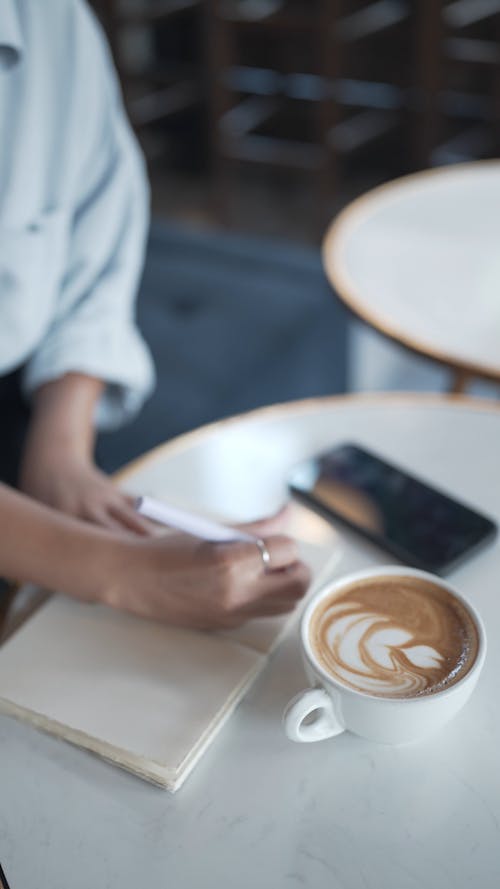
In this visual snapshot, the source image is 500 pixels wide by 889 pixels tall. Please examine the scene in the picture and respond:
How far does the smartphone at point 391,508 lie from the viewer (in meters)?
0.60

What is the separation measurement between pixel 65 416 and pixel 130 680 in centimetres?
32

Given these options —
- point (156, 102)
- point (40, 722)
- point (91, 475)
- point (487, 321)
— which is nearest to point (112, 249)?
point (91, 475)

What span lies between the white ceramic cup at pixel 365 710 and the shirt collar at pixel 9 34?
1.69 feet

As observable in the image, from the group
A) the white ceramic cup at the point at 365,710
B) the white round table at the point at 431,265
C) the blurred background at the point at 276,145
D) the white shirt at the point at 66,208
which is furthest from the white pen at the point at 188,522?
the blurred background at the point at 276,145

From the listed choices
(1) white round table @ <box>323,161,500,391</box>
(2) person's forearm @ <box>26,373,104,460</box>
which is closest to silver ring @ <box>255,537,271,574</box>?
(2) person's forearm @ <box>26,373,104,460</box>

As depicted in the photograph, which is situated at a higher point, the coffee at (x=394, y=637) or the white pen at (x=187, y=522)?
the coffee at (x=394, y=637)

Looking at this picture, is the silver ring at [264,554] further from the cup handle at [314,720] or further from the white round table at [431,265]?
the white round table at [431,265]

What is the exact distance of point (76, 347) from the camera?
80 cm

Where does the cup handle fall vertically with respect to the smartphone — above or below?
above

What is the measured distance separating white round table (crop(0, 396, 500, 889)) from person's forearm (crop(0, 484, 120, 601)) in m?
0.10

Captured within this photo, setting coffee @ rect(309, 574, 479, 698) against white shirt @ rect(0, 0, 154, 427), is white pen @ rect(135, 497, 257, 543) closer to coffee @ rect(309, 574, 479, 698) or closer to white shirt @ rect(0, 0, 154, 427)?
coffee @ rect(309, 574, 479, 698)

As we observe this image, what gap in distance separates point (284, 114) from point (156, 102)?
46 cm

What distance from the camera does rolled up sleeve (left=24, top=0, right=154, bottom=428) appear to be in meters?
0.79

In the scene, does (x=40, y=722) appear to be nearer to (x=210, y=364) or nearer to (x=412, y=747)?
(x=412, y=747)
